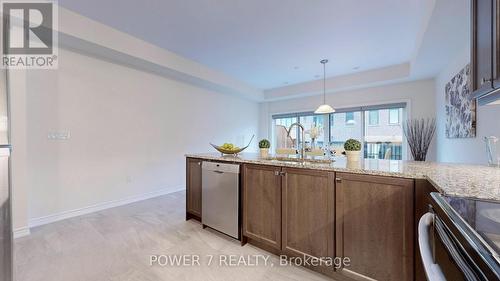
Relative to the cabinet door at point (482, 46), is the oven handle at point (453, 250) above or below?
below

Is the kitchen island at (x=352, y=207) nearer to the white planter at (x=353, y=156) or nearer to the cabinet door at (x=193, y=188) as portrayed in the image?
the white planter at (x=353, y=156)

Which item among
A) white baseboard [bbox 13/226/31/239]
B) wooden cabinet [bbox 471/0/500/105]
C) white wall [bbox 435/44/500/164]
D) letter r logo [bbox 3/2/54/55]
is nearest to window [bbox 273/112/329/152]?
white wall [bbox 435/44/500/164]

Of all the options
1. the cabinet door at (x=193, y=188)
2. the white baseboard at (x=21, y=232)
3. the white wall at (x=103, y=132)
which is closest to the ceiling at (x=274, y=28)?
the white wall at (x=103, y=132)

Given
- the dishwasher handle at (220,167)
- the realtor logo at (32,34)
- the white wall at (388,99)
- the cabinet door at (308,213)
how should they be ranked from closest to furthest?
the cabinet door at (308,213)
the dishwasher handle at (220,167)
the realtor logo at (32,34)
the white wall at (388,99)

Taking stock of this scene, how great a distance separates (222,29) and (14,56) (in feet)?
8.45

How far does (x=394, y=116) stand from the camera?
188 inches

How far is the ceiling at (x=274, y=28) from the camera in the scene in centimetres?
242

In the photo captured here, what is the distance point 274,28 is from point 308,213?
2.47 meters

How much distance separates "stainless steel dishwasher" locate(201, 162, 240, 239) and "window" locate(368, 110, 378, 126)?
4260 millimetres

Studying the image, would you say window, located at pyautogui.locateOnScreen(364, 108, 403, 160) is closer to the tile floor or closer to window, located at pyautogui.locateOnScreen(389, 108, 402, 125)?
window, located at pyautogui.locateOnScreen(389, 108, 402, 125)

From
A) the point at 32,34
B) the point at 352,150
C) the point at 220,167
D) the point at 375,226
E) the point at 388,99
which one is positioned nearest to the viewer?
the point at 375,226

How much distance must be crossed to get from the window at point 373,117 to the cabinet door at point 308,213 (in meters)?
4.19

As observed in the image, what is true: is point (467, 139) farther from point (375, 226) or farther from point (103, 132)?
point (103, 132)

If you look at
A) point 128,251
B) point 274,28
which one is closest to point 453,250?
point 128,251
